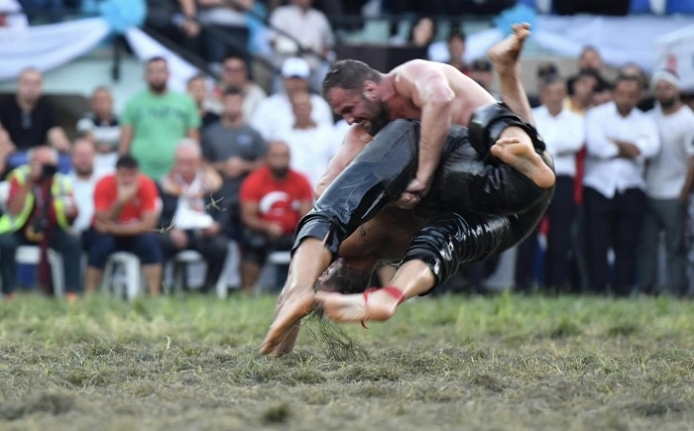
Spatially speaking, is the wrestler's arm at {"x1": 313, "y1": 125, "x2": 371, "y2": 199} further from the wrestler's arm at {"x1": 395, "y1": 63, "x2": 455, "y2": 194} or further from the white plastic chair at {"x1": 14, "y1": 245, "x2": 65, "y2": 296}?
the white plastic chair at {"x1": 14, "y1": 245, "x2": 65, "y2": 296}

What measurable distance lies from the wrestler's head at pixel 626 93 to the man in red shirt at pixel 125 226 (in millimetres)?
4045

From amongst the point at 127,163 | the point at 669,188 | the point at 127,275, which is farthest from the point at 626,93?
the point at 127,275

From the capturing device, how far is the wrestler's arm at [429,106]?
18.4 feet

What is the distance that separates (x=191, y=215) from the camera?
10680 mm

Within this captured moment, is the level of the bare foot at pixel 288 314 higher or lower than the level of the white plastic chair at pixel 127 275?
higher

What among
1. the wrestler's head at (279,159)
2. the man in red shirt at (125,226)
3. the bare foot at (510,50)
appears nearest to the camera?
the bare foot at (510,50)

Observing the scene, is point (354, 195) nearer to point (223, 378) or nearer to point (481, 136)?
point (481, 136)

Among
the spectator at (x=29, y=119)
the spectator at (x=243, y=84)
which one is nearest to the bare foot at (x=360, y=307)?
the spectator at (x=29, y=119)

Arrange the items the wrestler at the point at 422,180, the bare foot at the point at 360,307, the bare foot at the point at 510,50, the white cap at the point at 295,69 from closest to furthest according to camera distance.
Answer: the bare foot at the point at 360,307 < the wrestler at the point at 422,180 < the bare foot at the point at 510,50 < the white cap at the point at 295,69

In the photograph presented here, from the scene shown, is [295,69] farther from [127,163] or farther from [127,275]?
[127,275]

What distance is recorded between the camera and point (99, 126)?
1152 cm

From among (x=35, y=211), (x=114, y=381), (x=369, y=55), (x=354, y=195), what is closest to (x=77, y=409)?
(x=114, y=381)

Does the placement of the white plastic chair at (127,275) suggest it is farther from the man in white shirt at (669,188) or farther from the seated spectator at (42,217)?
the man in white shirt at (669,188)

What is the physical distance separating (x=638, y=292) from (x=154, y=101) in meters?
4.48
